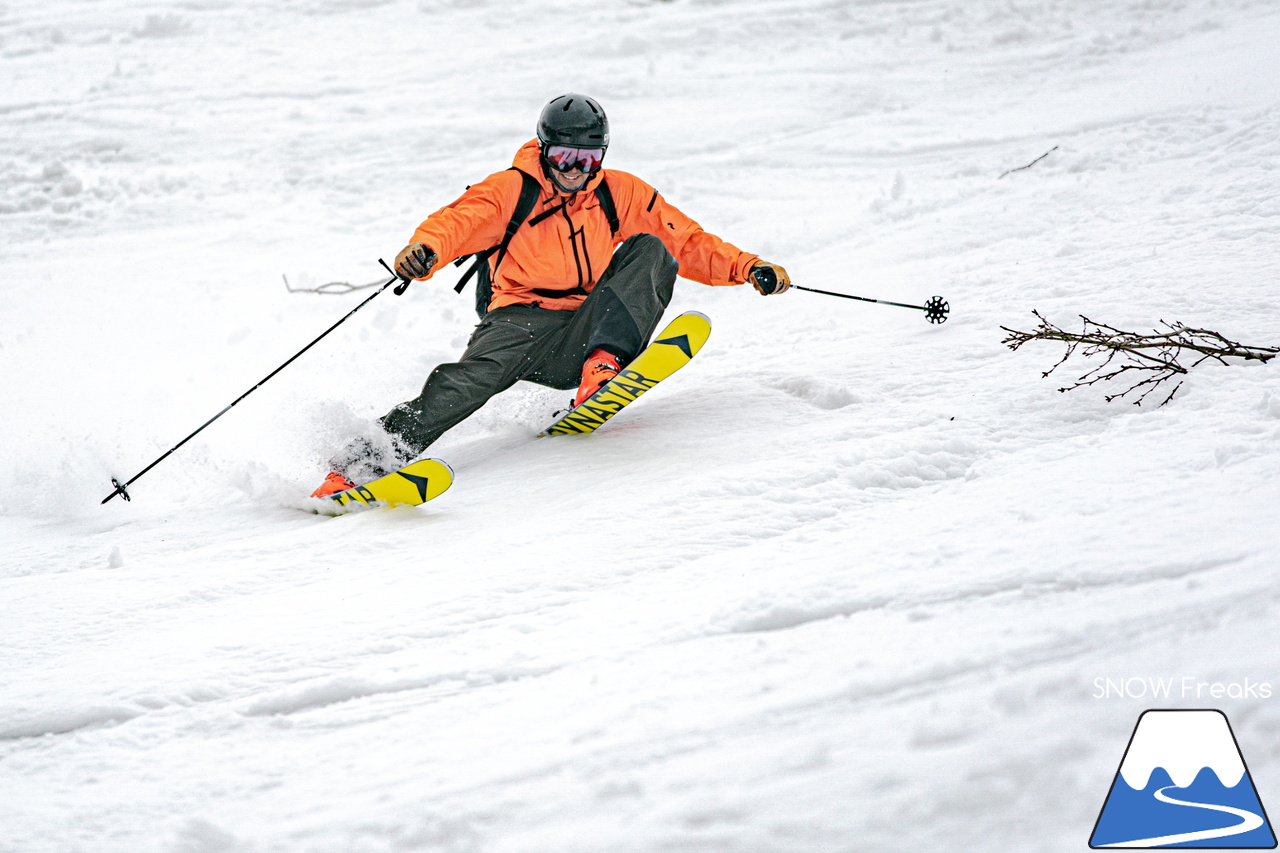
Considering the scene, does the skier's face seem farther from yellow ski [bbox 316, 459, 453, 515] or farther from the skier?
yellow ski [bbox 316, 459, 453, 515]

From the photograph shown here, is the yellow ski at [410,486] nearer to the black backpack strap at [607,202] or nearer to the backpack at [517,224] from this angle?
the backpack at [517,224]

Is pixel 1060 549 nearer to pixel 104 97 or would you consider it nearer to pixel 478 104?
pixel 478 104

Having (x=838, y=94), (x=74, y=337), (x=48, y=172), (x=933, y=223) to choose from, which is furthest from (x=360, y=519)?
(x=838, y=94)

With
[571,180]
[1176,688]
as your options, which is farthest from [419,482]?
[1176,688]

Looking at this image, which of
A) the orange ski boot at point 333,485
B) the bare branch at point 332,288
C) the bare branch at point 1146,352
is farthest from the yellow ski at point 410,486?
the bare branch at point 332,288

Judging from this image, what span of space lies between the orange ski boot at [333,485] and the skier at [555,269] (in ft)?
0.07

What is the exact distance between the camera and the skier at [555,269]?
3779 mm

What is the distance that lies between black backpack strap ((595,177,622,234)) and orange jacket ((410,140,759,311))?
0.06 feet

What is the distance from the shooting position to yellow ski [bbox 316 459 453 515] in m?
3.29

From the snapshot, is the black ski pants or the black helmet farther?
the black helmet

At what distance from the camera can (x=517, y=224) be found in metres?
4.07

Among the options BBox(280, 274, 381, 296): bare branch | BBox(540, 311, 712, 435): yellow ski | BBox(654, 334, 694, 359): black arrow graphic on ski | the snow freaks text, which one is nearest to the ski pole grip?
BBox(540, 311, 712, 435): yellow ski

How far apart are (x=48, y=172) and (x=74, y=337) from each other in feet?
9.03

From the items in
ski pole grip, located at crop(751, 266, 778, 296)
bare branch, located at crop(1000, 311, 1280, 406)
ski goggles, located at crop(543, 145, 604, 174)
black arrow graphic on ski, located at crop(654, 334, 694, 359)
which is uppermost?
ski goggles, located at crop(543, 145, 604, 174)
